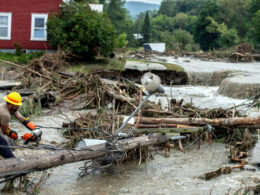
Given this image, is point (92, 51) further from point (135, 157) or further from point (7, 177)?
point (7, 177)

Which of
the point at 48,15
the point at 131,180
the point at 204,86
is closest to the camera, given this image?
the point at 131,180

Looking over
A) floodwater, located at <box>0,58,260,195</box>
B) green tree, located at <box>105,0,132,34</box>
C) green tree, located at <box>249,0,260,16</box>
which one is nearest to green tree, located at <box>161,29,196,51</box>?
green tree, located at <box>249,0,260,16</box>

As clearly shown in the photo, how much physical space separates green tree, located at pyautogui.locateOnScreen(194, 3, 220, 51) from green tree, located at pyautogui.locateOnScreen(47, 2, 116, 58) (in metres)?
37.2

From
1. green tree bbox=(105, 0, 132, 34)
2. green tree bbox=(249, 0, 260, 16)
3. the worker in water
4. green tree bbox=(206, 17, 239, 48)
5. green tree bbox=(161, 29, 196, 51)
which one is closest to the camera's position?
the worker in water

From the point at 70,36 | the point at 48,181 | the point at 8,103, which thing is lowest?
the point at 48,181

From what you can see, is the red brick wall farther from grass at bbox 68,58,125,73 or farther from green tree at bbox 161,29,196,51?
green tree at bbox 161,29,196,51

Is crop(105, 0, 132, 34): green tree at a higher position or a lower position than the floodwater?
higher

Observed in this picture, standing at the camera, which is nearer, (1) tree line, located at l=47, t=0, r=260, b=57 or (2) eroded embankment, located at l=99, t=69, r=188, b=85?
(2) eroded embankment, located at l=99, t=69, r=188, b=85

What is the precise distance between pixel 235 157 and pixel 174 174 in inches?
63.5

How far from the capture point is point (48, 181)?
22.4ft

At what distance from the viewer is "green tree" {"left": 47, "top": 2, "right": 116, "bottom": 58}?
1977cm

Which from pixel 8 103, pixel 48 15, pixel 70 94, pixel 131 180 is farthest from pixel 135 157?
pixel 48 15

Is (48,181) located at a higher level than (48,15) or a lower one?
lower

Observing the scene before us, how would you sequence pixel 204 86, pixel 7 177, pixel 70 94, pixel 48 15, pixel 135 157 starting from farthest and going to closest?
pixel 48 15
pixel 204 86
pixel 70 94
pixel 135 157
pixel 7 177
